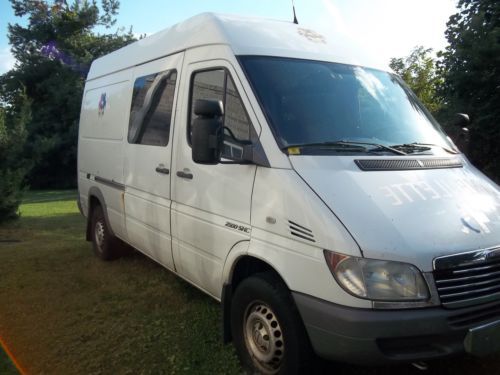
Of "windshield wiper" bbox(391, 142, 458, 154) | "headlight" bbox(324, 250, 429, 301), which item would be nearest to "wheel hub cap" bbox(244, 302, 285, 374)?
"headlight" bbox(324, 250, 429, 301)

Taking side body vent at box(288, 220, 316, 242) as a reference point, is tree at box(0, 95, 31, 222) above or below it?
below

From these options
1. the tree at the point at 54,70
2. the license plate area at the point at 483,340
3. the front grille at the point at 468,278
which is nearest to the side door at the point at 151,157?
the front grille at the point at 468,278

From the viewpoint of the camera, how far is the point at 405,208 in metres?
2.83

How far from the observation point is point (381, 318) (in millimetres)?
2521

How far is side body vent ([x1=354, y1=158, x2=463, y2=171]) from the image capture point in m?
3.11

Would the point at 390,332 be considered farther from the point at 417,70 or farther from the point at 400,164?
the point at 417,70

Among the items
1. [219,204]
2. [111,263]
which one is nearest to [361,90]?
[219,204]

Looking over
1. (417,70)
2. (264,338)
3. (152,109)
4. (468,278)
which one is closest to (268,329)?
(264,338)

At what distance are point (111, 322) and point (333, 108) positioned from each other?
9.43 ft

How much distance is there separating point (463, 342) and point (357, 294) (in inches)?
26.2

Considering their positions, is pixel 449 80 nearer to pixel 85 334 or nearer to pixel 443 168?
pixel 443 168

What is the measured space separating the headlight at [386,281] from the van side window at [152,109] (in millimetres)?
2459

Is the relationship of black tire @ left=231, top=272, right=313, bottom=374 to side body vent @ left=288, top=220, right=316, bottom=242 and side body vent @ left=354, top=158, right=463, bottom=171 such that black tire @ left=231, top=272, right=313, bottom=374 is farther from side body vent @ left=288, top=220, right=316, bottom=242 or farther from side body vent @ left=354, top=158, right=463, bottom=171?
side body vent @ left=354, top=158, right=463, bottom=171

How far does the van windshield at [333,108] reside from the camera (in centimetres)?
329
